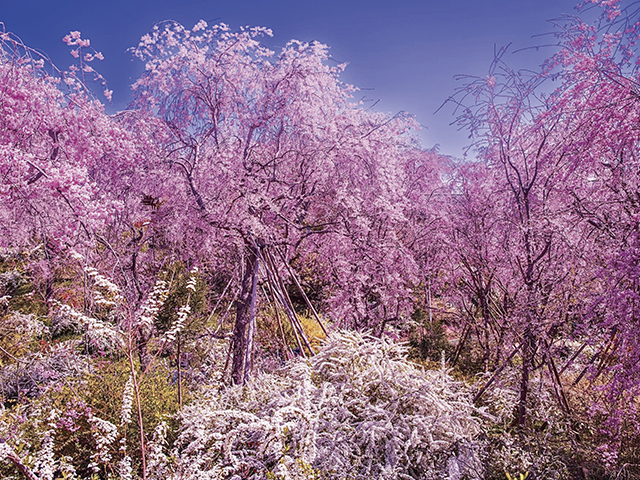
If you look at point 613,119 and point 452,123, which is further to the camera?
point 452,123

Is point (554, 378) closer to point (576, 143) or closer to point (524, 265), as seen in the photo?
point (524, 265)

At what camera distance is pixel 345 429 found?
102 inches

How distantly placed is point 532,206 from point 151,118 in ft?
20.4

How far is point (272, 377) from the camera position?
3.52 metres

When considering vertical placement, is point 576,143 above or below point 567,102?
below

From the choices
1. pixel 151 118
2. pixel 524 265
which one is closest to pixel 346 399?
pixel 524 265

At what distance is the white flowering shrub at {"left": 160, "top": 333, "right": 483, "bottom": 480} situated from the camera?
2.37m

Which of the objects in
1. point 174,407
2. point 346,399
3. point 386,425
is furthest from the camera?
point 174,407

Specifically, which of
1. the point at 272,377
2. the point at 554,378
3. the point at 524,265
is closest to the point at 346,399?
the point at 272,377

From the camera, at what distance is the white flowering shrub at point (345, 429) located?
2.37m

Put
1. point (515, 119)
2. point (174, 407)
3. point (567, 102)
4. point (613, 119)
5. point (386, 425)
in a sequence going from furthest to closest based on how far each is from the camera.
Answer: point (515, 119), point (567, 102), point (174, 407), point (613, 119), point (386, 425)

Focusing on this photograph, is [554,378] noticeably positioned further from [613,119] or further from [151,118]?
[151,118]

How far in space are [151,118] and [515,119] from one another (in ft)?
19.0

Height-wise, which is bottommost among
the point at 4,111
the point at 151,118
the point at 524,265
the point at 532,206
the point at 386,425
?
the point at 386,425
